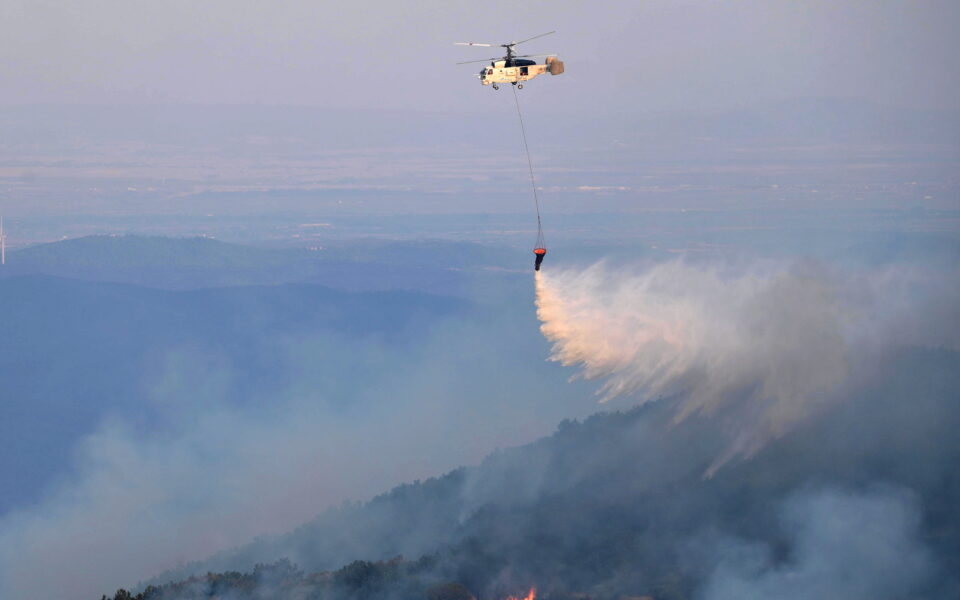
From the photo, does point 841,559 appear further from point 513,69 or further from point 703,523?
point 513,69

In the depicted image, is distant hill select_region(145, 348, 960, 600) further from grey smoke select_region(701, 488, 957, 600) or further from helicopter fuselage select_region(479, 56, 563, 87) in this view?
helicopter fuselage select_region(479, 56, 563, 87)

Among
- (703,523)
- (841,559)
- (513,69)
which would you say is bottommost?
(703,523)

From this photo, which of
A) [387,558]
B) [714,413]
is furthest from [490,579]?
[714,413]

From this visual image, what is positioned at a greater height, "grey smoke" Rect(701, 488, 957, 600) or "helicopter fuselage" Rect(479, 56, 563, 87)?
"helicopter fuselage" Rect(479, 56, 563, 87)

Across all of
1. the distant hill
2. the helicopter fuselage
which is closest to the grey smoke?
the distant hill

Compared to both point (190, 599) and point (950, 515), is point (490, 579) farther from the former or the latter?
point (950, 515)

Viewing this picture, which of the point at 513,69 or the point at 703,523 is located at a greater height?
the point at 513,69

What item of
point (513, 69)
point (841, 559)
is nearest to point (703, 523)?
point (841, 559)

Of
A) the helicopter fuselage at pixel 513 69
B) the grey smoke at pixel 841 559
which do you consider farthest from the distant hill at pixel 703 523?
the helicopter fuselage at pixel 513 69

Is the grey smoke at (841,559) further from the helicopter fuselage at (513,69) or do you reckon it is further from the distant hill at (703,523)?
the helicopter fuselage at (513,69)
